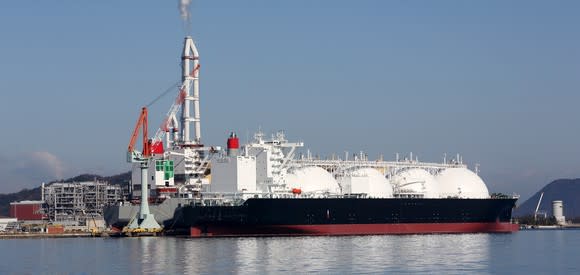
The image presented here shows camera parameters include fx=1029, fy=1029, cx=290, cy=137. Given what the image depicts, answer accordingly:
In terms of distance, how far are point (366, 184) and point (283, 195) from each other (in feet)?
27.5

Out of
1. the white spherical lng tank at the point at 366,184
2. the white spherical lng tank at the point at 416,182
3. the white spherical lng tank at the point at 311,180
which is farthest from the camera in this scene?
the white spherical lng tank at the point at 416,182

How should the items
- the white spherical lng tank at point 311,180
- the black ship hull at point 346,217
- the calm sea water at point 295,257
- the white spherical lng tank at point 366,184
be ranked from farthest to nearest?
1. the white spherical lng tank at point 366,184
2. the white spherical lng tank at point 311,180
3. the black ship hull at point 346,217
4. the calm sea water at point 295,257

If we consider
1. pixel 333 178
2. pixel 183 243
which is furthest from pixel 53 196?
pixel 183 243

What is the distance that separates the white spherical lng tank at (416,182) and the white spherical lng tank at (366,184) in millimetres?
3371

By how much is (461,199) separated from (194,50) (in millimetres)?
28629

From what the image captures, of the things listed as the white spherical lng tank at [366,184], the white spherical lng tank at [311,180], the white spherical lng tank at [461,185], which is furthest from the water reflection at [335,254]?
the white spherical lng tank at [461,185]

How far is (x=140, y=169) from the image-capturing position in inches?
3329

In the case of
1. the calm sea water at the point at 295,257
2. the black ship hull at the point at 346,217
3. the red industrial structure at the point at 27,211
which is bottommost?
the calm sea water at the point at 295,257

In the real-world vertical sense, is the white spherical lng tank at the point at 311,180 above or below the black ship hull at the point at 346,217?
above

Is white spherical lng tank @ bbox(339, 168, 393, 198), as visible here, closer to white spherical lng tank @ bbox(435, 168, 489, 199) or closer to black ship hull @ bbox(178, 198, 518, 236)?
black ship hull @ bbox(178, 198, 518, 236)

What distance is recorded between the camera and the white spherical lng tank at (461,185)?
8931cm

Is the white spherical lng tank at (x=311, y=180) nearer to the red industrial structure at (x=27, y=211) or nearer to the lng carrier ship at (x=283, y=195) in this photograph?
the lng carrier ship at (x=283, y=195)

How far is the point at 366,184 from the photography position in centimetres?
8262

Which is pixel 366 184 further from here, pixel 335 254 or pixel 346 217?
pixel 335 254
